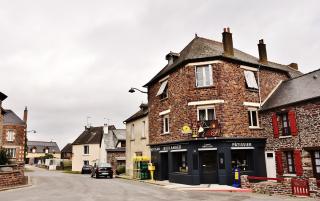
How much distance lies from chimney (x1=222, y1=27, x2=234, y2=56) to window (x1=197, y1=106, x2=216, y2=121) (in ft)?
14.4

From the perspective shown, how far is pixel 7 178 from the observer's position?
19297mm

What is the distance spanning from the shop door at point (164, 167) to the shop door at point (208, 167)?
13.3ft

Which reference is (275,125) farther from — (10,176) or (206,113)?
(10,176)

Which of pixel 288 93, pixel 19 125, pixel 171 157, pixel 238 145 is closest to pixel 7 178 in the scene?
pixel 171 157

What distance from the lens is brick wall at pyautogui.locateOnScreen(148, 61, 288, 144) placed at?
2052 cm

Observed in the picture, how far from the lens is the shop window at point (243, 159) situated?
20562 millimetres

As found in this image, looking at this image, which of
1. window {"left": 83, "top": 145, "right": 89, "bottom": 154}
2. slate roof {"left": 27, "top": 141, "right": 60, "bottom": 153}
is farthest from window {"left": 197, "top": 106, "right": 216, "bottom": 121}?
slate roof {"left": 27, "top": 141, "right": 60, "bottom": 153}

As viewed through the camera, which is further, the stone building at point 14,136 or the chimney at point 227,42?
the stone building at point 14,136

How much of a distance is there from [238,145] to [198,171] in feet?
10.2

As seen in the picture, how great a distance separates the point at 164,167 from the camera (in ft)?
78.9

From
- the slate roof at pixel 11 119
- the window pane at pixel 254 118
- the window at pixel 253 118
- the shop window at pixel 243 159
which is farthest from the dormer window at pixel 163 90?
the slate roof at pixel 11 119

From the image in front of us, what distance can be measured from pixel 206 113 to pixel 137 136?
11.2 m

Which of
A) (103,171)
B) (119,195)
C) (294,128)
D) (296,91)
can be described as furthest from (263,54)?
(103,171)

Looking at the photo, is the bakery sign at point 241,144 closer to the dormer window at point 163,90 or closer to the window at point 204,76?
the window at point 204,76
